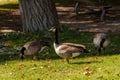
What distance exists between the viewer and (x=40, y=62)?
11.1 m

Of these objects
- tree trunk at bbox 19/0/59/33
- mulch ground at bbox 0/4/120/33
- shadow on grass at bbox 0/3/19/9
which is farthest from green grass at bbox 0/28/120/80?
shadow on grass at bbox 0/3/19/9

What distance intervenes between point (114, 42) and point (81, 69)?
4.80 meters

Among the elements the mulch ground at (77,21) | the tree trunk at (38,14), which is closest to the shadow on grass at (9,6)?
the mulch ground at (77,21)

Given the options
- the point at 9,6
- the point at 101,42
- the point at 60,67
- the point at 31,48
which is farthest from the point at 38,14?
the point at 9,6

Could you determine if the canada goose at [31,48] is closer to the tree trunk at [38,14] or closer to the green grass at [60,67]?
the green grass at [60,67]

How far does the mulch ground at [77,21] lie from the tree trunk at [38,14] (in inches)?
88.7

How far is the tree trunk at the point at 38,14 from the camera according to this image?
17141 millimetres

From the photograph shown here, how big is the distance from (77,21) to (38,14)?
6.17 metres

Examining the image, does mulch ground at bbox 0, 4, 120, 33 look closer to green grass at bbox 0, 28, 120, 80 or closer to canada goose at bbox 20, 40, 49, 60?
green grass at bbox 0, 28, 120, 80

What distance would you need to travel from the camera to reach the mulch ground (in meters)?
19.9

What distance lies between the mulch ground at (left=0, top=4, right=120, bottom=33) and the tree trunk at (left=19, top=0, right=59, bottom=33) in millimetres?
2252

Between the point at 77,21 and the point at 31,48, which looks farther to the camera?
the point at 77,21

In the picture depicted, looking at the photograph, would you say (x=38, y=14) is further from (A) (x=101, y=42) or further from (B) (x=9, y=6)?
(B) (x=9, y=6)

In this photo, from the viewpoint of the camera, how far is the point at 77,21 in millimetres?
23062
